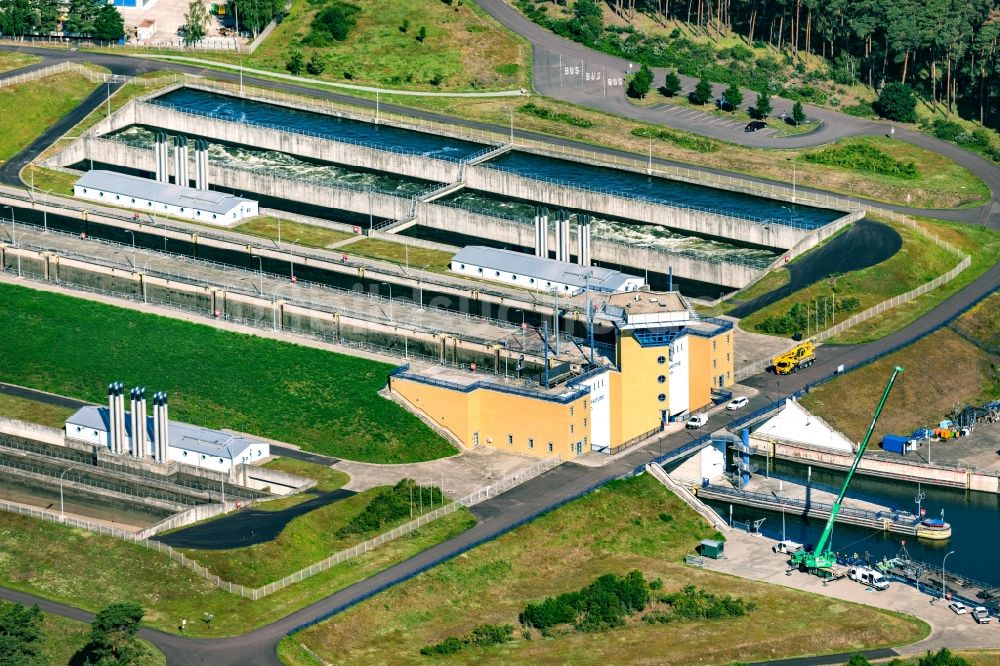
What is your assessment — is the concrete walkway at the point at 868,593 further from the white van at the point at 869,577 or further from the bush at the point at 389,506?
the bush at the point at 389,506

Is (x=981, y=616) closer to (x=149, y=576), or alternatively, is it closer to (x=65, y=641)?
(x=149, y=576)


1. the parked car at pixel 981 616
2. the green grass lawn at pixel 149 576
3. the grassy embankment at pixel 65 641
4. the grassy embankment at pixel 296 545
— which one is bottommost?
the parked car at pixel 981 616

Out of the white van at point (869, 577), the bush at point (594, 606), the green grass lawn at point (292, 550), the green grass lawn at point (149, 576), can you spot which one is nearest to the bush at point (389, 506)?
the green grass lawn at point (292, 550)

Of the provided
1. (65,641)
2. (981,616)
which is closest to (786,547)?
(981,616)

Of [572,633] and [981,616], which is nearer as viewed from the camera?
[572,633]

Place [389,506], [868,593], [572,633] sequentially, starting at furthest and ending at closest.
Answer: [389,506] < [868,593] < [572,633]

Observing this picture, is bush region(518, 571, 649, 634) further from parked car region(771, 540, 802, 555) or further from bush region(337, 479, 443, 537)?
bush region(337, 479, 443, 537)

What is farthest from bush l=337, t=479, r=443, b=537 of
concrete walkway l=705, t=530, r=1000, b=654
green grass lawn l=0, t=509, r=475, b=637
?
concrete walkway l=705, t=530, r=1000, b=654
